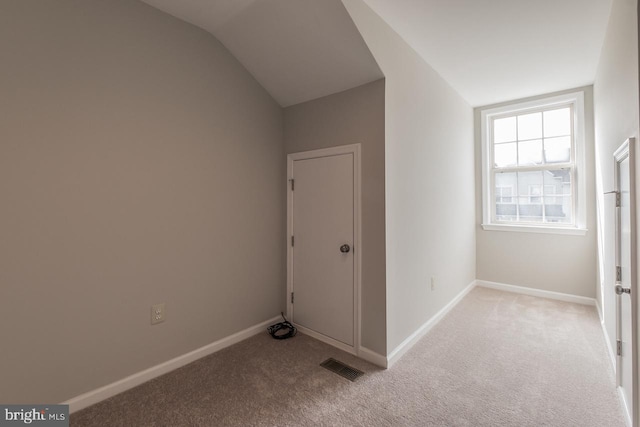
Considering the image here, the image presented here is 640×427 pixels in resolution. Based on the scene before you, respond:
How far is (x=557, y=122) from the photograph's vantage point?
390 cm

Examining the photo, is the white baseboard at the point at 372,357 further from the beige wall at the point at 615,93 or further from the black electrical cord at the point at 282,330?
A: the beige wall at the point at 615,93

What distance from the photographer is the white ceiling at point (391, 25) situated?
84.0 inches

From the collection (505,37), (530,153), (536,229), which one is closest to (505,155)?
(530,153)

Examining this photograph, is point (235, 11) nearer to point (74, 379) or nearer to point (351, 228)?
point (351, 228)

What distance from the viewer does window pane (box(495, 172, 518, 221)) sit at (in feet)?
13.9

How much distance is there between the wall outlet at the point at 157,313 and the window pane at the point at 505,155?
470 cm

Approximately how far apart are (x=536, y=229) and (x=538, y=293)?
0.88 m

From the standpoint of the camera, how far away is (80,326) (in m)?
1.85

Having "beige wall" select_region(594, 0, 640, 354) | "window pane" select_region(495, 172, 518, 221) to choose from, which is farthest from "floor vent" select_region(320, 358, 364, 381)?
"window pane" select_region(495, 172, 518, 221)

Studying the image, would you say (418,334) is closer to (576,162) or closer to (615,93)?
(615,93)

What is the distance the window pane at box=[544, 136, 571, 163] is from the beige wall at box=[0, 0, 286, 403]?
3.94 meters

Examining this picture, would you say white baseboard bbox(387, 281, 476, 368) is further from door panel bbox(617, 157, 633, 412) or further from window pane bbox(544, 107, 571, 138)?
window pane bbox(544, 107, 571, 138)

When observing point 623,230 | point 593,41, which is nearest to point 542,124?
point 593,41

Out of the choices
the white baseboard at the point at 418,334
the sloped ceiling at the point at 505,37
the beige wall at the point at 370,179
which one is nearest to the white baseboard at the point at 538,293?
the white baseboard at the point at 418,334
